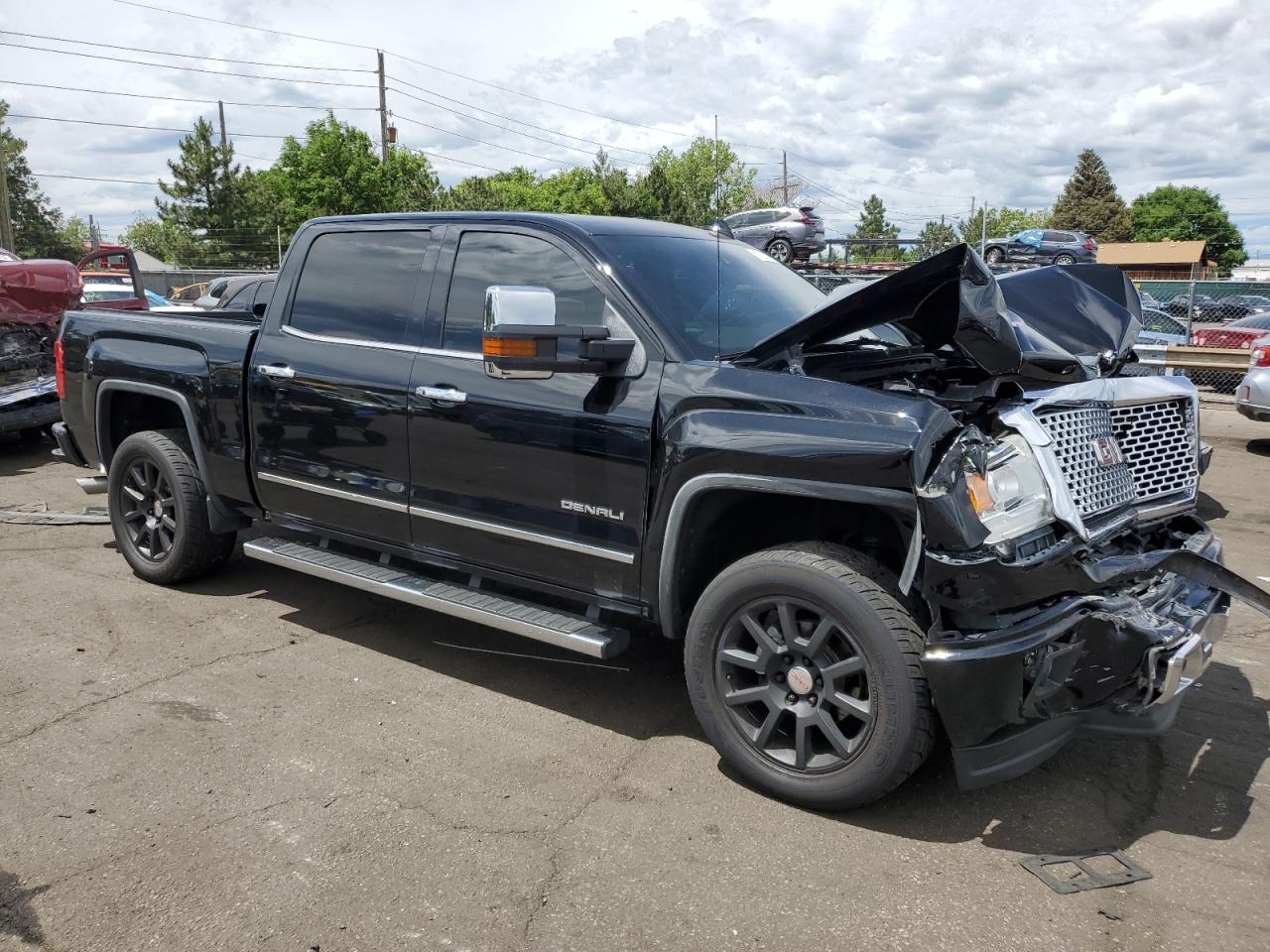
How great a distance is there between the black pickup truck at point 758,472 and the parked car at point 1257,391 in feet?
20.8

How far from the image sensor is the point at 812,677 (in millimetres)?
3211

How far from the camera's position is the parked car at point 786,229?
19.3m

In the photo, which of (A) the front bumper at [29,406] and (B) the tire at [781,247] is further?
(B) the tire at [781,247]

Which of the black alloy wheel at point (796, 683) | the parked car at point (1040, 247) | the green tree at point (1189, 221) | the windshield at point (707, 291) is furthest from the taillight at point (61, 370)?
the green tree at point (1189, 221)

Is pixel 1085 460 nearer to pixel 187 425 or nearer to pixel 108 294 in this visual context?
pixel 187 425

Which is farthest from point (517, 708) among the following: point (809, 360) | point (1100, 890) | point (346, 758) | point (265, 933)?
point (1100, 890)

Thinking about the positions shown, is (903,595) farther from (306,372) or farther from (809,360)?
(306,372)

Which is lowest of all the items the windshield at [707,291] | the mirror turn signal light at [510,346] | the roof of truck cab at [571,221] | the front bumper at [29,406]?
the front bumper at [29,406]

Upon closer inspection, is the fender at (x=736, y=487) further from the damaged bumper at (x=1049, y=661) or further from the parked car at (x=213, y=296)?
the parked car at (x=213, y=296)

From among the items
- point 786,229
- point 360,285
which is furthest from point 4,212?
point 360,285

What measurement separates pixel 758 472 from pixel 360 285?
2361 mm

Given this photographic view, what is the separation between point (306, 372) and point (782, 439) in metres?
2.49

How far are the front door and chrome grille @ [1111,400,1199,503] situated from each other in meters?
1.67

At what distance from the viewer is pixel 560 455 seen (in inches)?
149
